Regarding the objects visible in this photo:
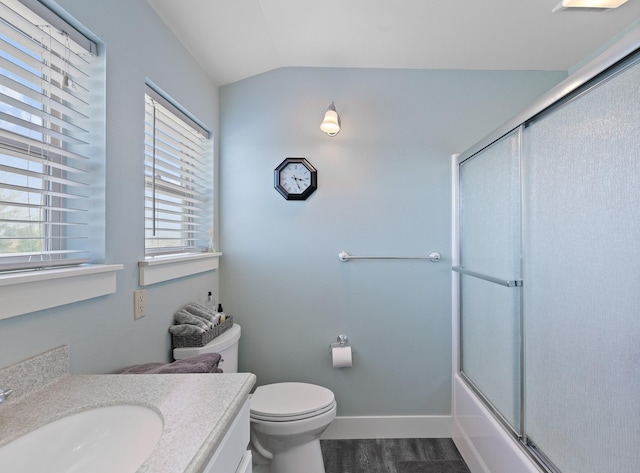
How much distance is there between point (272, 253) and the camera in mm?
2150

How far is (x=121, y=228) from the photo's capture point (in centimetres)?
124

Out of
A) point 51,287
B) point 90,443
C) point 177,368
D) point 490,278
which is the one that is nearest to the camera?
point 90,443

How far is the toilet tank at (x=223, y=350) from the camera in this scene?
1.53m

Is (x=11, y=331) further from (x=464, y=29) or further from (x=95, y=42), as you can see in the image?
(x=464, y=29)

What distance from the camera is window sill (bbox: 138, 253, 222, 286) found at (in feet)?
4.41

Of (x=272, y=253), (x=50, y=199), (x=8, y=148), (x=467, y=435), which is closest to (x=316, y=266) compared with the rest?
(x=272, y=253)

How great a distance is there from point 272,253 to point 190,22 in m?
1.26

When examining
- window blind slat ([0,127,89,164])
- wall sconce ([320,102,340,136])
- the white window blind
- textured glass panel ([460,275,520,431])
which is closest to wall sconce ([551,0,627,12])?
wall sconce ([320,102,340,136])

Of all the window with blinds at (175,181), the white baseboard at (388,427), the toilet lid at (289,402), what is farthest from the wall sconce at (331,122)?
the white baseboard at (388,427)

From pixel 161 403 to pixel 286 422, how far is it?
2.93 feet

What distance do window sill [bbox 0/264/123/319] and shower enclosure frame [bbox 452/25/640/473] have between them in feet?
4.90

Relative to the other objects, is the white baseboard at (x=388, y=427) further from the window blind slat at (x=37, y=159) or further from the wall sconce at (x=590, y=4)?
the wall sconce at (x=590, y=4)

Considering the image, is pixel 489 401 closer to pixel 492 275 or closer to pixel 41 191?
pixel 492 275

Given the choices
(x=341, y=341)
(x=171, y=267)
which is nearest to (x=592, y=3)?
(x=341, y=341)
